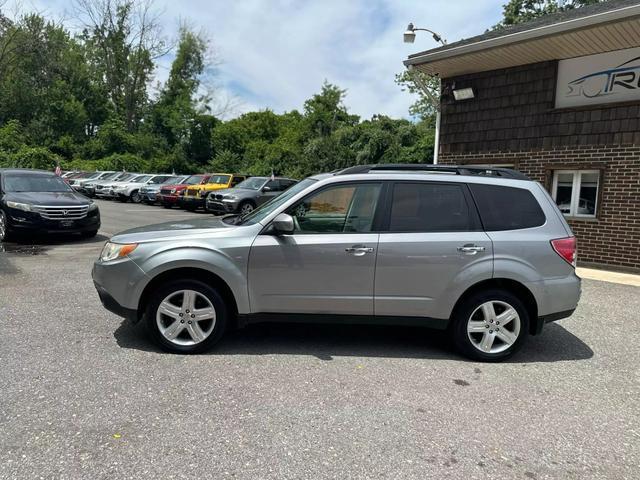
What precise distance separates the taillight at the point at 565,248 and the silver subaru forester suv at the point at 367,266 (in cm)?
1

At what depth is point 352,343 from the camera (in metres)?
4.71

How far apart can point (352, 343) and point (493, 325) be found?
53.1 inches

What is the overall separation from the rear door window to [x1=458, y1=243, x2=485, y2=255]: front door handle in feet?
0.57

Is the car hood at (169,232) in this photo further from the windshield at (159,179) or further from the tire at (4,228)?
the windshield at (159,179)

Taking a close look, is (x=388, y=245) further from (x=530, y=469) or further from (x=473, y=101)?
(x=473, y=101)

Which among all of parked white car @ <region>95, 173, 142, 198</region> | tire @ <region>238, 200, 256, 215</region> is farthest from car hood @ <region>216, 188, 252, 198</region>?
parked white car @ <region>95, 173, 142, 198</region>

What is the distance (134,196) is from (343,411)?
76.1 ft

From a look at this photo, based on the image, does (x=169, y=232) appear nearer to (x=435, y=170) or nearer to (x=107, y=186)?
(x=435, y=170)

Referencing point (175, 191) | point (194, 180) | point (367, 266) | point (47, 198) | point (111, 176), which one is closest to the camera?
point (367, 266)

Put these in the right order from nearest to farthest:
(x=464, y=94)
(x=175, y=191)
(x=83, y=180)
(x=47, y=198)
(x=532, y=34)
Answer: (x=532, y=34), (x=47, y=198), (x=464, y=94), (x=175, y=191), (x=83, y=180)

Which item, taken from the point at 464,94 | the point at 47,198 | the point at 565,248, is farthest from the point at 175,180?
the point at 565,248

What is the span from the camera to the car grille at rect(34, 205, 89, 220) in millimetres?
9414

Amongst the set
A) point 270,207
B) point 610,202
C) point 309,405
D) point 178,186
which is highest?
point 178,186

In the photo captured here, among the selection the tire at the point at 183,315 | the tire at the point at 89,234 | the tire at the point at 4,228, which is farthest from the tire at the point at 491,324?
the tire at the point at 4,228
